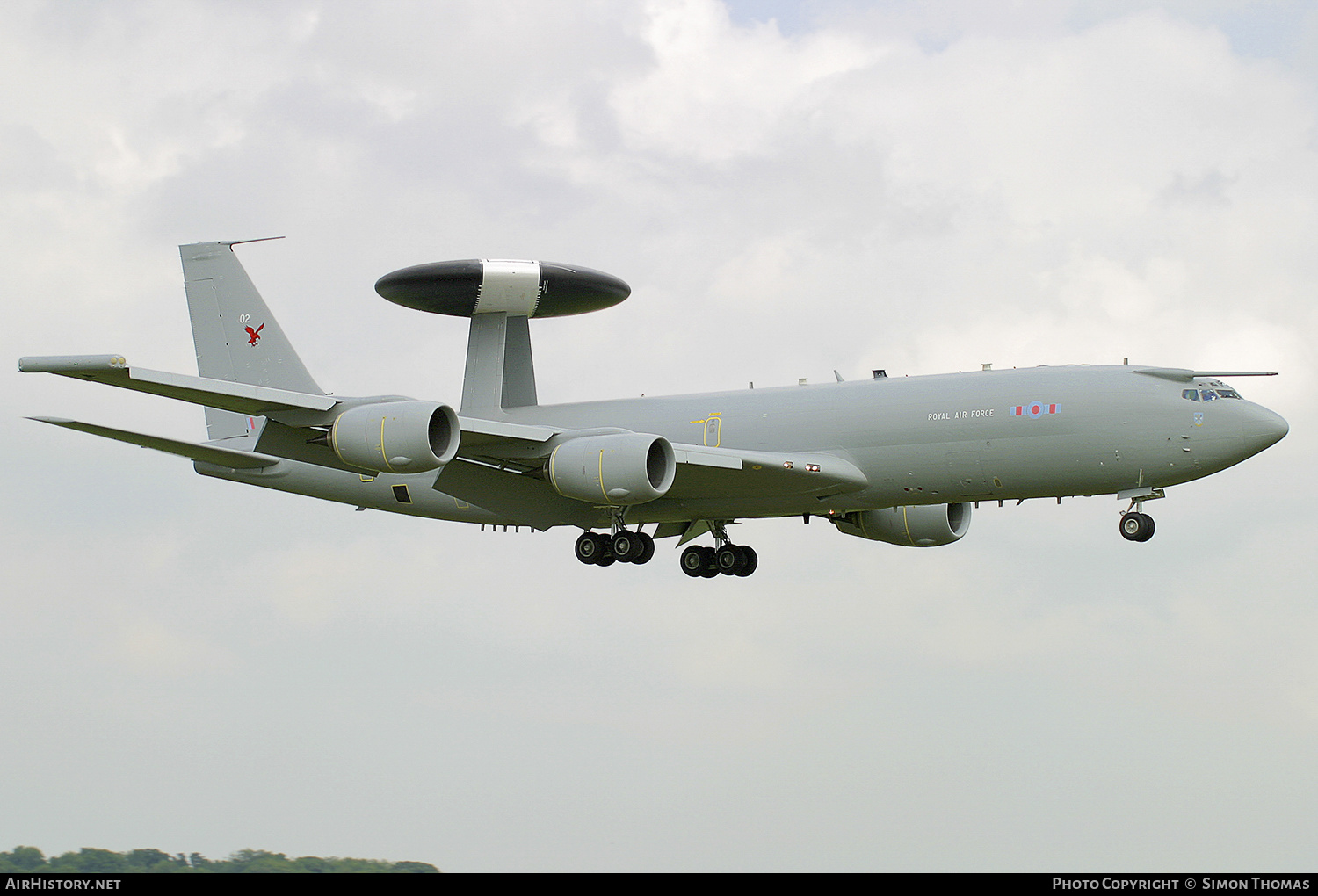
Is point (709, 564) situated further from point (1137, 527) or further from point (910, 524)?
point (1137, 527)

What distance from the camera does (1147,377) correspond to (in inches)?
1304

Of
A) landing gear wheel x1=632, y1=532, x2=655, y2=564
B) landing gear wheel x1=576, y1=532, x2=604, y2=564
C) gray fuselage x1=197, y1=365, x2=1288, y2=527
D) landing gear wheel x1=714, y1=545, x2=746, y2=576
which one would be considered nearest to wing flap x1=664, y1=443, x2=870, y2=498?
gray fuselage x1=197, y1=365, x2=1288, y2=527

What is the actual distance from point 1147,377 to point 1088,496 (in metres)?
2.91

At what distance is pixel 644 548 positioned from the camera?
37500 mm

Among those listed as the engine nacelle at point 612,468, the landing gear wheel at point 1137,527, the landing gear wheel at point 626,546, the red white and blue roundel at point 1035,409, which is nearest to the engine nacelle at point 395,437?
the engine nacelle at point 612,468

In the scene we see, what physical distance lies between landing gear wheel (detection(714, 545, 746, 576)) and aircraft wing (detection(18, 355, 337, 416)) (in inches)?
498

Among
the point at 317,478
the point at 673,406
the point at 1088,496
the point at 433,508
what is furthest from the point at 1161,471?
the point at 317,478

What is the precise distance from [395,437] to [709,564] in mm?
12348

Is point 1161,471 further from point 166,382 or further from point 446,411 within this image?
point 166,382

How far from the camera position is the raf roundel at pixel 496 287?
39969mm

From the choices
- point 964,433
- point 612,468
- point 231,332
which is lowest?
point 612,468

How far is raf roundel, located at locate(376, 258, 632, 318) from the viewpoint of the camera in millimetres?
39969

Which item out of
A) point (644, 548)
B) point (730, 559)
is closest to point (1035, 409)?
point (644, 548)

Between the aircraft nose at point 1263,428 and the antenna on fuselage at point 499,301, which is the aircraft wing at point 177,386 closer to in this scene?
the antenna on fuselage at point 499,301
